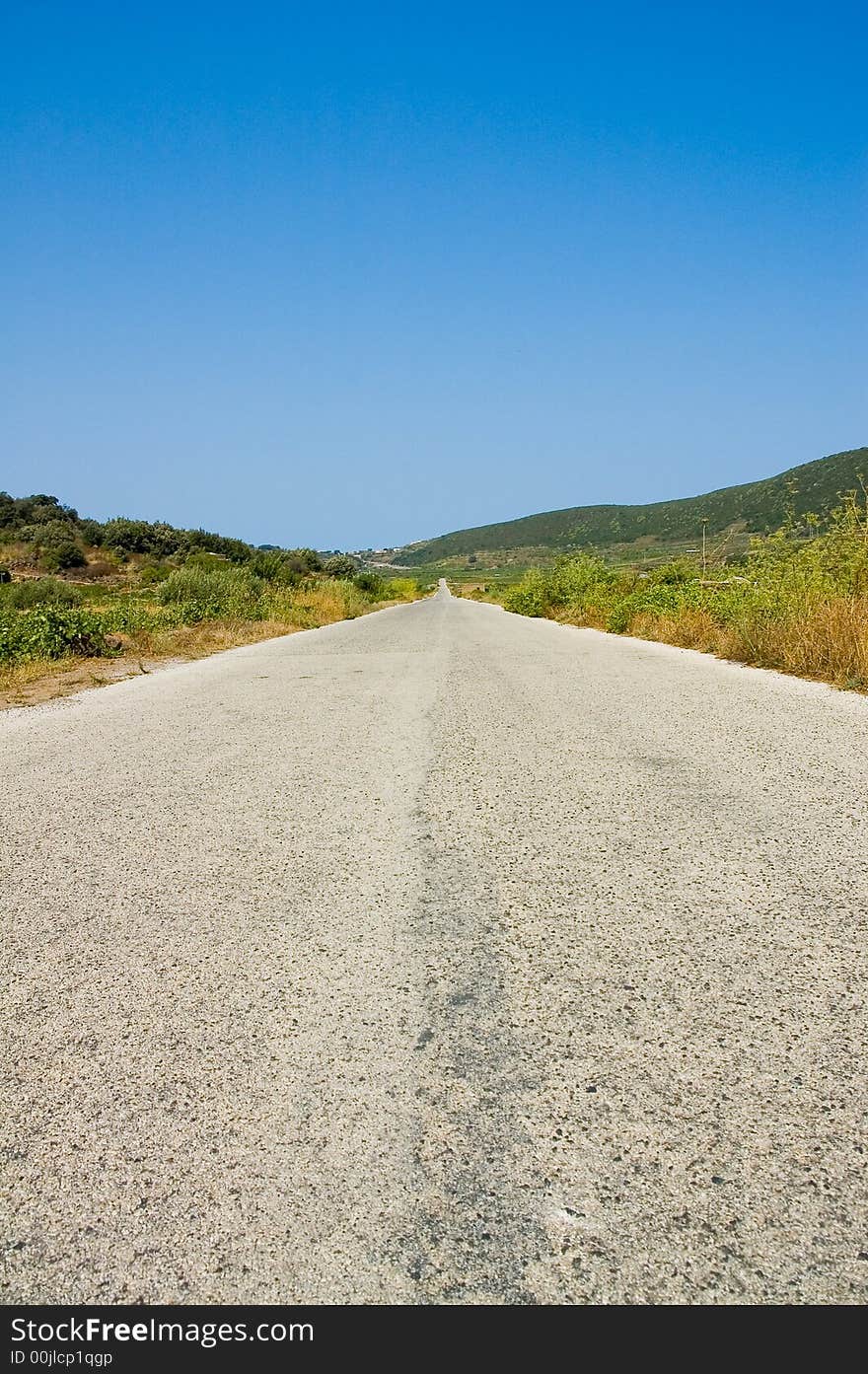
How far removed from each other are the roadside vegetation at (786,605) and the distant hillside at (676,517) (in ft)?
2.28

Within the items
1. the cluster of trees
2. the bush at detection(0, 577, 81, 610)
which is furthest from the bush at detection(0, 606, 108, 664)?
the cluster of trees

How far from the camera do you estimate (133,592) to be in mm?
32938

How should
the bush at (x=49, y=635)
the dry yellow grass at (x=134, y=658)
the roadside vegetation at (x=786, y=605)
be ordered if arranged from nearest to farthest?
the roadside vegetation at (x=786, y=605), the dry yellow grass at (x=134, y=658), the bush at (x=49, y=635)

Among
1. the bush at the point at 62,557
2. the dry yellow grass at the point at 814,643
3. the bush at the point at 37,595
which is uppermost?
the bush at the point at 62,557

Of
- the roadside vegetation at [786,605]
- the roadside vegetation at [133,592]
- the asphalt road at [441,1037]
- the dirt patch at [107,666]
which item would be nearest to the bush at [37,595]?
the roadside vegetation at [133,592]

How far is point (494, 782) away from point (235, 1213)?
3188 millimetres

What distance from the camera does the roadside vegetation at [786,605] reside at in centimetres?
892

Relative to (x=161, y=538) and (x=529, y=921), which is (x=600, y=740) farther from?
(x=161, y=538)

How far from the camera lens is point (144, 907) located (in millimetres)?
2914

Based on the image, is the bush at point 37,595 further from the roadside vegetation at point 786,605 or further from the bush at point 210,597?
A: the roadside vegetation at point 786,605

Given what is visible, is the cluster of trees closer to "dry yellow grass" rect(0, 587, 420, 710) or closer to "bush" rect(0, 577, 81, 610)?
"bush" rect(0, 577, 81, 610)

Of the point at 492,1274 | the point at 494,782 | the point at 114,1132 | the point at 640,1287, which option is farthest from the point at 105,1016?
the point at 494,782

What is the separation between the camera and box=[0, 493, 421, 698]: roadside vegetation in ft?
44.0

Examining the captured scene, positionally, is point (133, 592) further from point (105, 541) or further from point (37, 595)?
point (105, 541)
